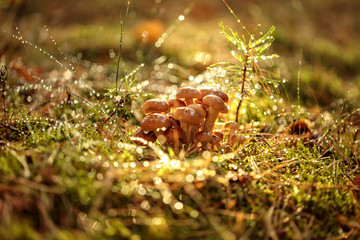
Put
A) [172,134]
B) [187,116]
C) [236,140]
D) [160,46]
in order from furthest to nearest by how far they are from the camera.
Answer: [160,46] → [236,140] → [172,134] → [187,116]

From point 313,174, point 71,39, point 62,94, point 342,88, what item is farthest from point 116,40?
point 313,174

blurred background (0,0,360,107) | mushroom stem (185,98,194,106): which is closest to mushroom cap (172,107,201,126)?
mushroom stem (185,98,194,106)

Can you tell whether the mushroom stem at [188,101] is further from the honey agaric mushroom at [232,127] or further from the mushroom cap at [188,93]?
the honey agaric mushroom at [232,127]

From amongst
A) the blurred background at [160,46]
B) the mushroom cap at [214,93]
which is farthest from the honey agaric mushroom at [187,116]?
the blurred background at [160,46]

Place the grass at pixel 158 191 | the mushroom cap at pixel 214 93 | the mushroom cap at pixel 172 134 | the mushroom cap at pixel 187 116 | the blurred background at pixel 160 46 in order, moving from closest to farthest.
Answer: the grass at pixel 158 191 → the mushroom cap at pixel 187 116 → the mushroom cap at pixel 172 134 → the mushroom cap at pixel 214 93 → the blurred background at pixel 160 46

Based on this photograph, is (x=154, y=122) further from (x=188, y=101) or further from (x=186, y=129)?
(x=188, y=101)

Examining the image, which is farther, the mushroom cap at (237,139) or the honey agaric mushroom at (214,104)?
the mushroom cap at (237,139)

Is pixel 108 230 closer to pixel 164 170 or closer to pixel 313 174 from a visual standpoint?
pixel 164 170

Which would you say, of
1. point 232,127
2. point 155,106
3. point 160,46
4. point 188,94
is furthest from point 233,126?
point 160,46
